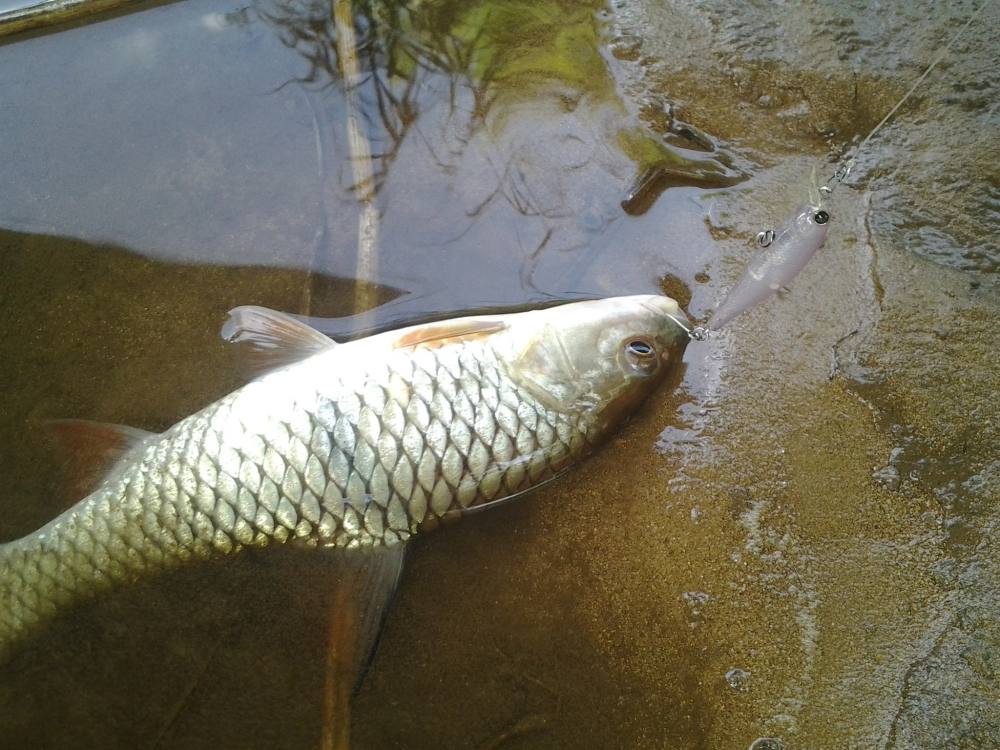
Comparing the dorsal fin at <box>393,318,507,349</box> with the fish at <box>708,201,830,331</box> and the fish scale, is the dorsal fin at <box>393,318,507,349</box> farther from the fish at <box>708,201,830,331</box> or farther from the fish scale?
the fish at <box>708,201,830,331</box>

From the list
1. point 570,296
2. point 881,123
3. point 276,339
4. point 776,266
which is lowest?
point 276,339

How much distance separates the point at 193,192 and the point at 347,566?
1.47 m

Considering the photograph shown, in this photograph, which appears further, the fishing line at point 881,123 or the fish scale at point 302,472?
the fishing line at point 881,123

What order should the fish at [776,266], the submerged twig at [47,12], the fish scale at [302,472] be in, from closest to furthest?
the fish scale at [302,472] < the fish at [776,266] < the submerged twig at [47,12]

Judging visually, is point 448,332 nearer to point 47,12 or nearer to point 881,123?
point 881,123

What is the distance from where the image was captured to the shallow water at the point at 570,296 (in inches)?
92.7

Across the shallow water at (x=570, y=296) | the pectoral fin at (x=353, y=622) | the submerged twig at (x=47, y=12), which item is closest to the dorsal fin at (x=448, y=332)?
the shallow water at (x=570, y=296)

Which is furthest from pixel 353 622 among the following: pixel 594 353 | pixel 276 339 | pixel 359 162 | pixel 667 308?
pixel 359 162

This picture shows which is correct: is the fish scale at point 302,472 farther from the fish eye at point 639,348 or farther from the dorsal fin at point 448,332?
the fish eye at point 639,348

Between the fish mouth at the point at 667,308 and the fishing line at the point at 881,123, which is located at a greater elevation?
the fishing line at the point at 881,123

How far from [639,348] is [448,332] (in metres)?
0.63

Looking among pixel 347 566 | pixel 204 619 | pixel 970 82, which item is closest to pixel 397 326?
pixel 347 566

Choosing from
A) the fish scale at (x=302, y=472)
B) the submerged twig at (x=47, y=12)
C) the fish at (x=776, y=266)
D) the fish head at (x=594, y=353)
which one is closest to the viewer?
the fish scale at (x=302, y=472)

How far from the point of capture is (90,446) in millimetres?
2363
